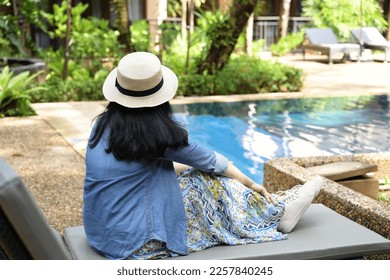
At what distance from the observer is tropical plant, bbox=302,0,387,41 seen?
24.6 m

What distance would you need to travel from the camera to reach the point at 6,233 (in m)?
2.22

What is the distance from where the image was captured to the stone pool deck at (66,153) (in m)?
4.63

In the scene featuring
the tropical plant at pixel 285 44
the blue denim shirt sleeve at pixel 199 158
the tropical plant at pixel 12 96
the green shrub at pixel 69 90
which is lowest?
the tropical plant at pixel 285 44

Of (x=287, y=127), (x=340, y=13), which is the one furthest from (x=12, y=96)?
(x=340, y=13)

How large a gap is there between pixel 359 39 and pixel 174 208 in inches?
821

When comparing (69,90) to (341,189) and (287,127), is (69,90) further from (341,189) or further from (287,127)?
(341,189)

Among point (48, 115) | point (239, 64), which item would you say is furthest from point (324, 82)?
point (48, 115)

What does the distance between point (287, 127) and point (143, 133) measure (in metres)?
8.12

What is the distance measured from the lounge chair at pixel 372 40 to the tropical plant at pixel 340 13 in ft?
2.54

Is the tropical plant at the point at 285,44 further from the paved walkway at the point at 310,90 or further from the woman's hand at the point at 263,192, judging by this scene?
the woman's hand at the point at 263,192

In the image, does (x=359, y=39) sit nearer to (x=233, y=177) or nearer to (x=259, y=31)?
(x=259, y=31)

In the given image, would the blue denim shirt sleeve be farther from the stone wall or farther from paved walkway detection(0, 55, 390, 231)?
paved walkway detection(0, 55, 390, 231)

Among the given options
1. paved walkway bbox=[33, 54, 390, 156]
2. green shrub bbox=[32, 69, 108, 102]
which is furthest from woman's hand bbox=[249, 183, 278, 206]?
green shrub bbox=[32, 69, 108, 102]

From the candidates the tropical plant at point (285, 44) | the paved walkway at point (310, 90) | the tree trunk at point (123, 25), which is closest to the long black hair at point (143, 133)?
the paved walkway at point (310, 90)
